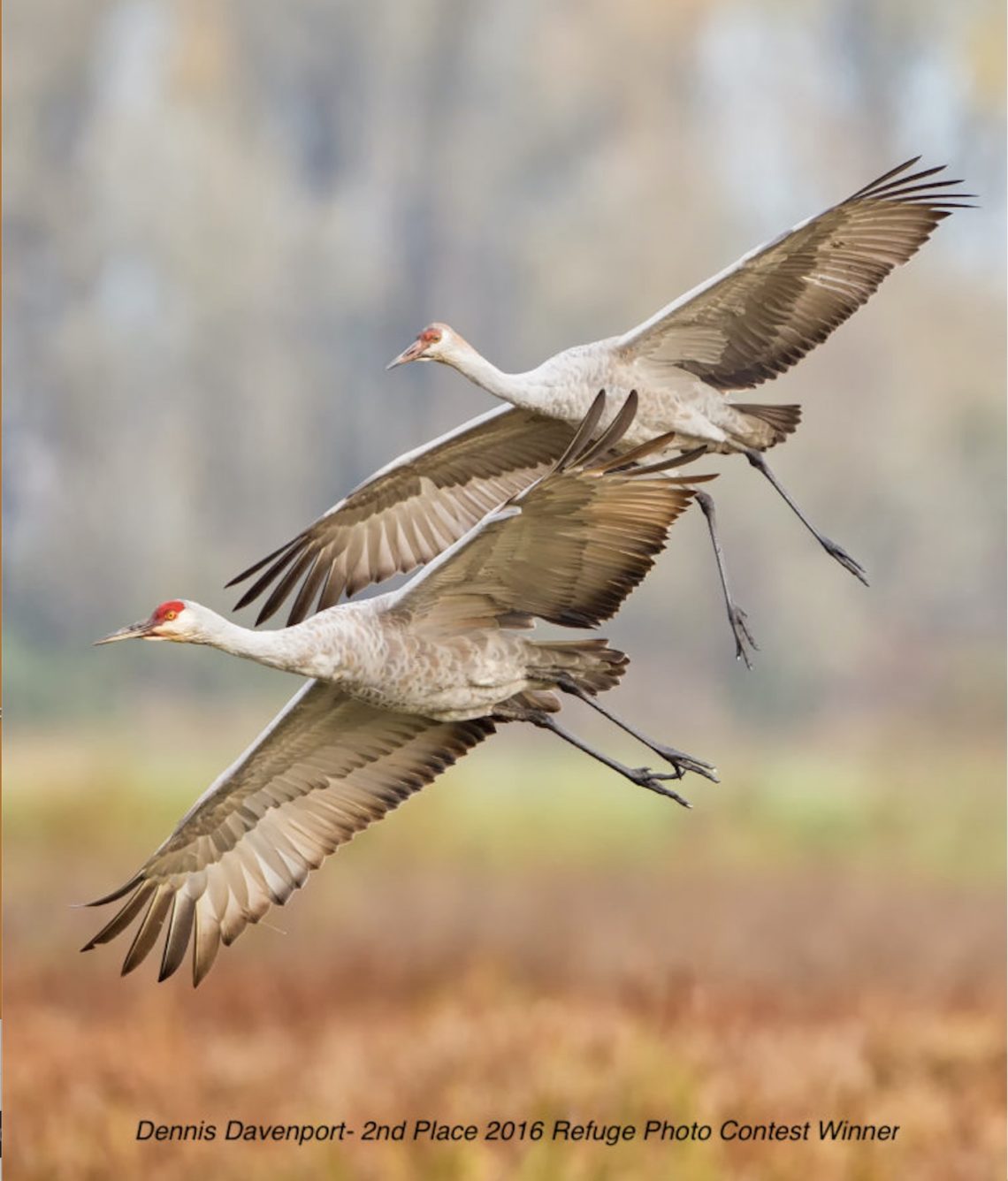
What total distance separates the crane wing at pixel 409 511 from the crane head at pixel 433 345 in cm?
35

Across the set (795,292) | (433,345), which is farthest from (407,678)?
(795,292)

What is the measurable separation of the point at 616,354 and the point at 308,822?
1.88m

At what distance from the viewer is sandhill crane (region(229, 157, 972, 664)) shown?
23.2 feet

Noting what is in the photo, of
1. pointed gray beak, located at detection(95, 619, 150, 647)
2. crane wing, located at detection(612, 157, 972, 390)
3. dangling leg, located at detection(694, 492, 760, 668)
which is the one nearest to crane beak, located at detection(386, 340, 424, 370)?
crane wing, located at detection(612, 157, 972, 390)

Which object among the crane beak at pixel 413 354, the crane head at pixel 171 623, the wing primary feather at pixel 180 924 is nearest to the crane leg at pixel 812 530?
the crane beak at pixel 413 354

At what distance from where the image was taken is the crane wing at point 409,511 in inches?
304

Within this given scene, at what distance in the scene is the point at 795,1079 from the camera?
14023mm

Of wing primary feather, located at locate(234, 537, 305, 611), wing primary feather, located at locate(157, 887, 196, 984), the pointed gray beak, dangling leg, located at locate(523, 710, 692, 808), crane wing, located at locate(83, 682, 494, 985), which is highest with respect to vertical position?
the pointed gray beak

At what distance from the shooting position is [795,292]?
7344 millimetres

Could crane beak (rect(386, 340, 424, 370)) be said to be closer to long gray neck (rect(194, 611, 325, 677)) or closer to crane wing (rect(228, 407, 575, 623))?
crane wing (rect(228, 407, 575, 623))

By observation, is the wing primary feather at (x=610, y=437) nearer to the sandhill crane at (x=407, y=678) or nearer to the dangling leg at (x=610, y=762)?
the sandhill crane at (x=407, y=678)

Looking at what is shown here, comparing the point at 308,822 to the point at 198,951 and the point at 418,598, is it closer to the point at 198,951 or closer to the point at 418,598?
the point at 198,951

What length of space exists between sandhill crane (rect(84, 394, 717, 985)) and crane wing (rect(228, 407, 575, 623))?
0.88 metres

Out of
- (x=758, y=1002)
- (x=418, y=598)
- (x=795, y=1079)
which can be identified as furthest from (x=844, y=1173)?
(x=418, y=598)
